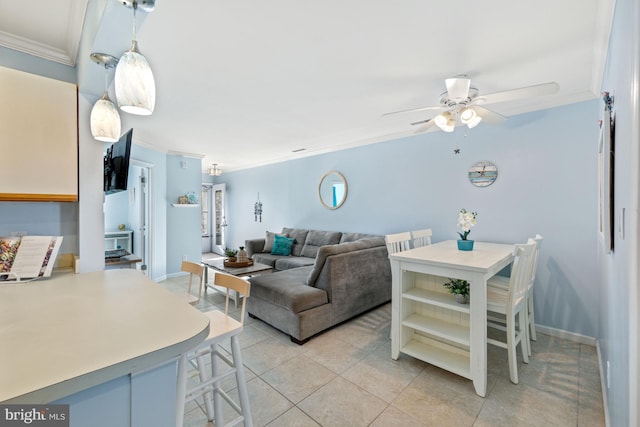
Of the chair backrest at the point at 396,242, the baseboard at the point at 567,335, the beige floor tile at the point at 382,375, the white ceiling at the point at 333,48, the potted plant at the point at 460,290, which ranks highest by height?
the white ceiling at the point at 333,48

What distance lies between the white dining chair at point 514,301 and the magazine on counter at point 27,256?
305 cm

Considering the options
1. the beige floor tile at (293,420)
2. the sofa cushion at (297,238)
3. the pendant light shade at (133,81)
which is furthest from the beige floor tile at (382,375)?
the sofa cushion at (297,238)

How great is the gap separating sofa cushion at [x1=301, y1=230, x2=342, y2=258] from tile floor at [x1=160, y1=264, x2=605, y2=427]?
224cm

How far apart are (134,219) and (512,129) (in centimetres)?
621

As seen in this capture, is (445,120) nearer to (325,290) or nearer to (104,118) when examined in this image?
(325,290)

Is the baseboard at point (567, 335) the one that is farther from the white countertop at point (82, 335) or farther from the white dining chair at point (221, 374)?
the white countertop at point (82, 335)

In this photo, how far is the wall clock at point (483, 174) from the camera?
3.22 m

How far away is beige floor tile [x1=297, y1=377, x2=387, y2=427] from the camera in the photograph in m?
1.73

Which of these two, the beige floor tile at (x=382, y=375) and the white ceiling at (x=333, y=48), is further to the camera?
the beige floor tile at (x=382, y=375)

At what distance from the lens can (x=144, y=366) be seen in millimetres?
789

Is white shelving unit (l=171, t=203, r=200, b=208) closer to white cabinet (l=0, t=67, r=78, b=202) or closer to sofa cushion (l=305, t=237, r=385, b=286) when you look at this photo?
sofa cushion (l=305, t=237, r=385, b=286)

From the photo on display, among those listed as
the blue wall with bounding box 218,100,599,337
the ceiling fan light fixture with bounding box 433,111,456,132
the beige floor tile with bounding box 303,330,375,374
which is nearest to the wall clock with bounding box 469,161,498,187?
the blue wall with bounding box 218,100,599,337

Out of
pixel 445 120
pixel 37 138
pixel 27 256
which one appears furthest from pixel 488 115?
pixel 27 256

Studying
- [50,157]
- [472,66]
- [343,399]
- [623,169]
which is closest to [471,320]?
[343,399]
